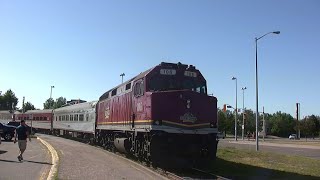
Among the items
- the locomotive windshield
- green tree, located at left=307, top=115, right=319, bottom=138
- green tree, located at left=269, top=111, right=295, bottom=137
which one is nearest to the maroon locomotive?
the locomotive windshield

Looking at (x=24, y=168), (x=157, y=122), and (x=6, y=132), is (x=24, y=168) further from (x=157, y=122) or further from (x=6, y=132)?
(x=6, y=132)

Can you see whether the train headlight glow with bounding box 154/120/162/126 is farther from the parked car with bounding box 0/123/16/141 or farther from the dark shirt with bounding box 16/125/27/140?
the parked car with bounding box 0/123/16/141

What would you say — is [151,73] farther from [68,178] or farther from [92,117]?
[92,117]

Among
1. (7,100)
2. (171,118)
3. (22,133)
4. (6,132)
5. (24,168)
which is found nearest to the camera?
(24,168)

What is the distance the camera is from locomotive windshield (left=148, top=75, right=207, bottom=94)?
62.7ft

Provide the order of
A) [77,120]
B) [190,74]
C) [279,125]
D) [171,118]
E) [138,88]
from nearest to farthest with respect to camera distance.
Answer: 1. [171,118]
2. [190,74]
3. [138,88]
4. [77,120]
5. [279,125]

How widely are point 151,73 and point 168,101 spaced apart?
5.49 ft

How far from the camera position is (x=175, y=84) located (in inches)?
766

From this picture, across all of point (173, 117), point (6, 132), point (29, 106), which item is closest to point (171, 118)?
point (173, 117)

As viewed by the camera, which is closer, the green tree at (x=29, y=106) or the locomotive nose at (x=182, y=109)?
the locomotive nose at (x=182, y=109)

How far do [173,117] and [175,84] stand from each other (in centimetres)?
193

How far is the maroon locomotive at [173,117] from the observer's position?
18000 mm

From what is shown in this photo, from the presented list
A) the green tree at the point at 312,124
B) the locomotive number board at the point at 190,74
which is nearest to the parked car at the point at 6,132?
the locomotive number board at the point at 190,74

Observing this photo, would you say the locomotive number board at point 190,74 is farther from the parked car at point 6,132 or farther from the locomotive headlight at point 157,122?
the parked car at point 6,132
